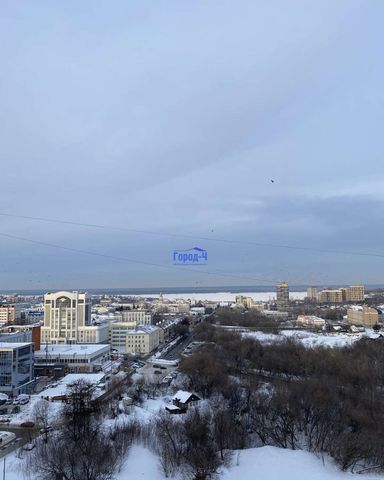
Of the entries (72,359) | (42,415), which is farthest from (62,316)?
(42,415)

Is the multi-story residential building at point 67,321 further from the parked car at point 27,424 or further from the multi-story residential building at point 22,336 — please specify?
the parked car at point 27,424

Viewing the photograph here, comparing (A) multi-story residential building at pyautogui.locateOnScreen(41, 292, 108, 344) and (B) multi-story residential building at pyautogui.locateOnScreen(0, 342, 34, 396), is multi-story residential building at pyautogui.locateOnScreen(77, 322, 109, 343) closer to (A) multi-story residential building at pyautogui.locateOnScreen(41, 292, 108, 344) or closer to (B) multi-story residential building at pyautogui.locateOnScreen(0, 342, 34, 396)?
(A) multi-story residential building at pyautogui.locateOnScreen(41, 292, 108, 344)

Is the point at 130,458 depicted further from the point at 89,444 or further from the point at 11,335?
the point at 11,335

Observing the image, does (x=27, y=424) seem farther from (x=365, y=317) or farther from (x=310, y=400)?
(x=365, y=317)

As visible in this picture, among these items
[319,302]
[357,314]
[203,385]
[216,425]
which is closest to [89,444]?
[216,425]

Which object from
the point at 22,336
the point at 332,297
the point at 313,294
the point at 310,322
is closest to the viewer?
the point at 22,336

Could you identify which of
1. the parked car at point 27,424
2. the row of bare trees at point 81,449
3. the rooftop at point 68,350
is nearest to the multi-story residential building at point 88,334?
the rooftop at point 68,350
